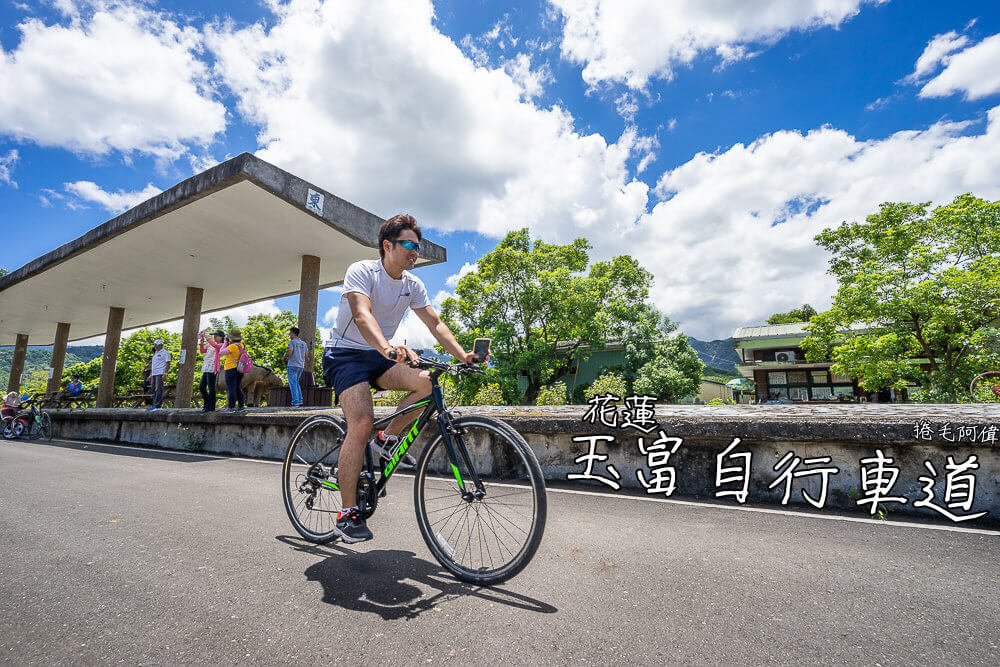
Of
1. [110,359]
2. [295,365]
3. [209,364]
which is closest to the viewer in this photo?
[209,364]

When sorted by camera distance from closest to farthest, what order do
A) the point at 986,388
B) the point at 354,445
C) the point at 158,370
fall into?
1. the point at 354,445
2. the point at 158,370
3. the point at 986,388

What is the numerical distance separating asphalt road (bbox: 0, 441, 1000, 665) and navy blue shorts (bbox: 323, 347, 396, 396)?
103 centimetres

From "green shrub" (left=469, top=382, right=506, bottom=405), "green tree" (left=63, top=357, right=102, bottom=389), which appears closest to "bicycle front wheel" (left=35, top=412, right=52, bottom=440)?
"green shrub" (left=469, top=382, right=506, bottom=405)

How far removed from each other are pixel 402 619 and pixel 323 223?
38.7ft

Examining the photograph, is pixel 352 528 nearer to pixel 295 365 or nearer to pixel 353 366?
pixel 353 366

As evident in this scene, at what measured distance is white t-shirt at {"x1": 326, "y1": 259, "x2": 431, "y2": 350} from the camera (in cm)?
290

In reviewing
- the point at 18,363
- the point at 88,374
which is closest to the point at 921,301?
the point at 18,363

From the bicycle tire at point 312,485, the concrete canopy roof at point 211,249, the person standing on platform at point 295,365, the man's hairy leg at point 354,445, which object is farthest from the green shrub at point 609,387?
the man's hairy leg at point 354,445

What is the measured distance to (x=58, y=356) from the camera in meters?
28.2

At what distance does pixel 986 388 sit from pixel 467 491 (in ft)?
61.6

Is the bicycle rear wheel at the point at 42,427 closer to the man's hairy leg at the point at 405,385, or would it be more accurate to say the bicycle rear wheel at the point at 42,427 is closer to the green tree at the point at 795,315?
the man's hairy leg at the point at 405,385

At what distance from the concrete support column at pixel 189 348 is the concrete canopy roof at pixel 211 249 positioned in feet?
2.13

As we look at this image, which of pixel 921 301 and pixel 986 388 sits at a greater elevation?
pixel 921 301

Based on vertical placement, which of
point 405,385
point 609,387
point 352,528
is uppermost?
point 609,387
